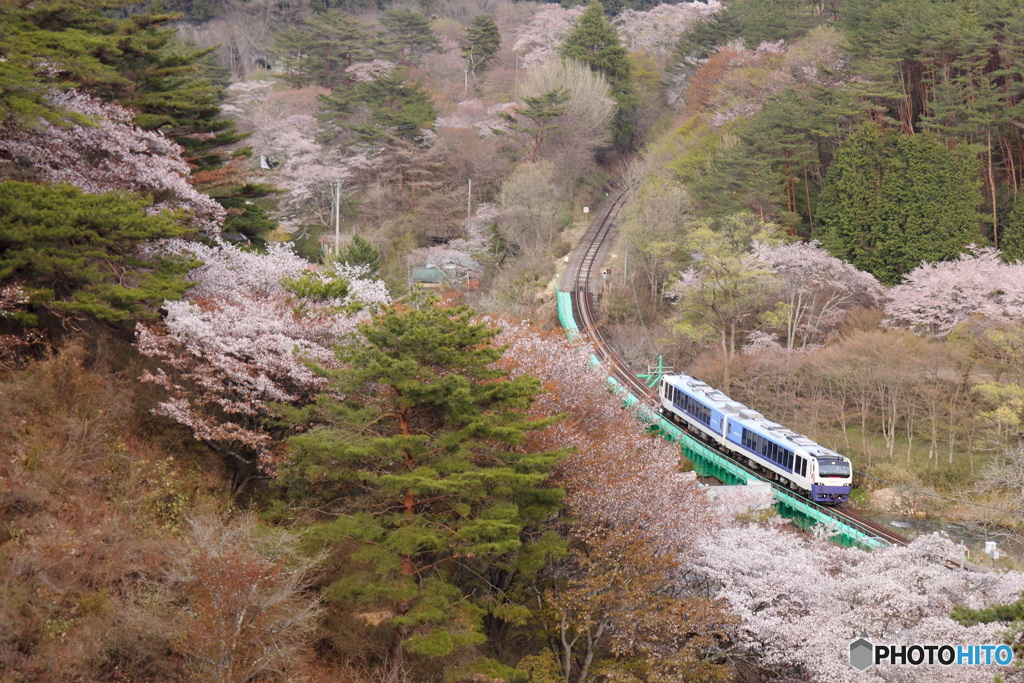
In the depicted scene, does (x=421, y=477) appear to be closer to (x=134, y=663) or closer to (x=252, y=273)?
(x=134, y=663)

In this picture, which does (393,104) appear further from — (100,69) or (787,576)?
(787,576)

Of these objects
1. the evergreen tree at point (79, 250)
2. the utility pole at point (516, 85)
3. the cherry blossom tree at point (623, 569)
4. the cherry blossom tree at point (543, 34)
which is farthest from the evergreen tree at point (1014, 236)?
the cherry blossom tree at point (543, 34)

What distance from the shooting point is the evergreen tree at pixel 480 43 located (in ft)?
229

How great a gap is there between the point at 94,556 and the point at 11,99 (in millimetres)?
9443

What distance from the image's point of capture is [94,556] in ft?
46.4

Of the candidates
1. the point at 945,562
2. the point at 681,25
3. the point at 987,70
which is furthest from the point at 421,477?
the point at 681,25

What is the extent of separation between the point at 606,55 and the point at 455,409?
48.2m

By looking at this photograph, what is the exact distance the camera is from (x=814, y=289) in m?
36.7

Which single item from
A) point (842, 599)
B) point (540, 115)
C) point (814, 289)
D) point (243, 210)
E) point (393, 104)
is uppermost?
point (243, 210)

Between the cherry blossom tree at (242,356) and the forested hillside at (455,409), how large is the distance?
0.09 metres

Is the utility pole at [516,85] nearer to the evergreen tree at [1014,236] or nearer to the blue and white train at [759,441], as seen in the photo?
the evergreen tree at [1014,236]

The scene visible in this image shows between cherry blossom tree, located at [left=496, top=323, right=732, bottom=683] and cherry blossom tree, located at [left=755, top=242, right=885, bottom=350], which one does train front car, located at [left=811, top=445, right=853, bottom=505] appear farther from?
cherry blossom tree, located at [left=755, top=242, right=885, bottom=350]

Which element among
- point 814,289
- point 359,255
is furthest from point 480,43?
point 814,289

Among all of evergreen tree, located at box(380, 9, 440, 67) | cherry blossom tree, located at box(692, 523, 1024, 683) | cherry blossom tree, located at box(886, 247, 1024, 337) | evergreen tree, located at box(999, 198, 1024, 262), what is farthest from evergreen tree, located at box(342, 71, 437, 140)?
cherry blossom tree, located at box(692, 523, 1024, 683)
